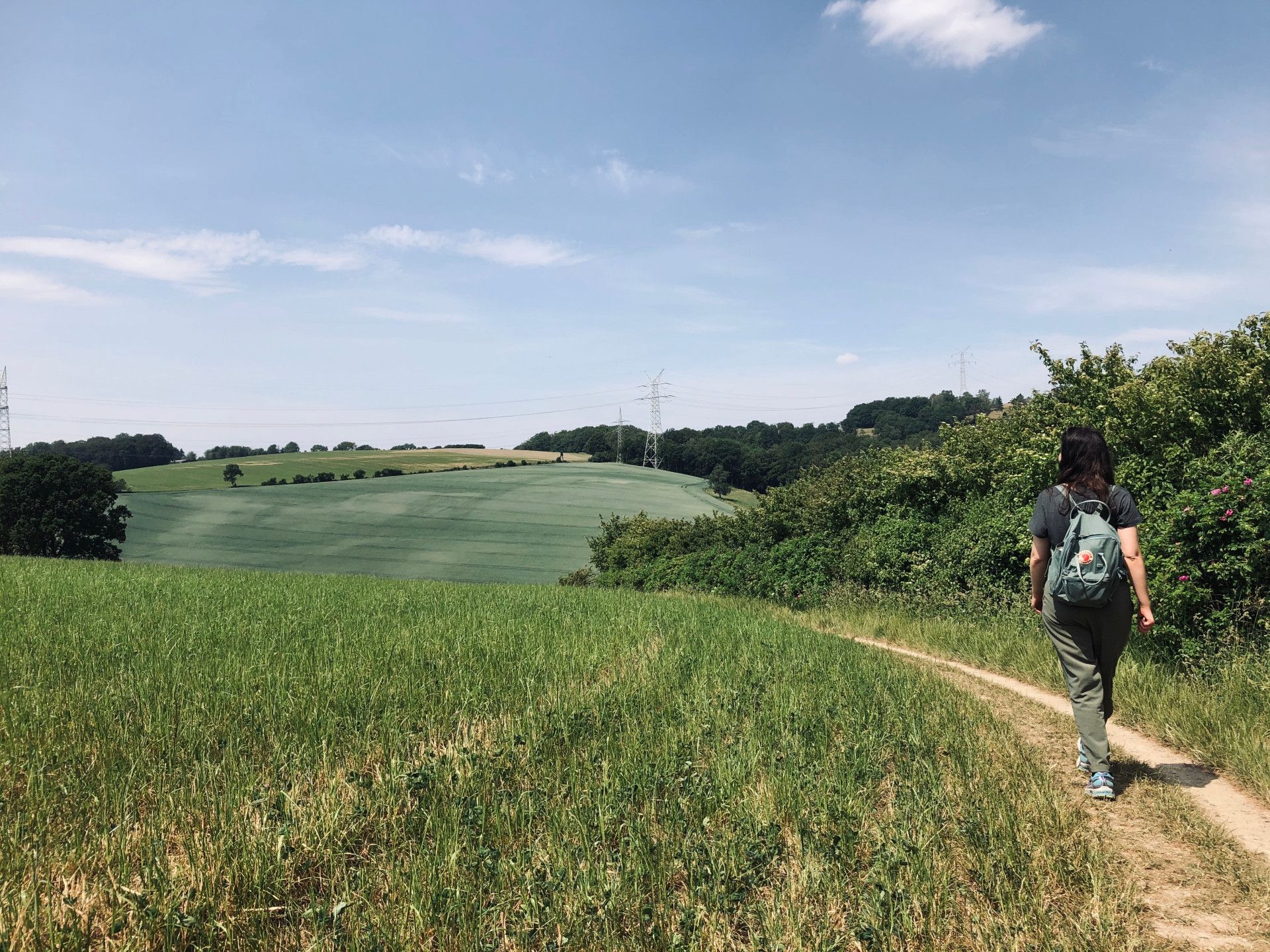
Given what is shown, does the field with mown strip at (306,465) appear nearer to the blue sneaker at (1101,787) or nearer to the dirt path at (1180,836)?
the dirt path at (1180,836)

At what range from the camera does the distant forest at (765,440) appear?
9275cm

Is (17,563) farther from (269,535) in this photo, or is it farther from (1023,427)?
(269,535)

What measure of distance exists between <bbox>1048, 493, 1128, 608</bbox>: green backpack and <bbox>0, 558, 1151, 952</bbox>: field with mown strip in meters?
1.39

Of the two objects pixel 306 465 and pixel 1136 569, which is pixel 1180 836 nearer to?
pixel 1136 569

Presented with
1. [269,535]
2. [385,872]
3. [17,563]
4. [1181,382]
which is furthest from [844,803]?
[269,535]

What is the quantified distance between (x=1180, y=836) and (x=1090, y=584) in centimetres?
169

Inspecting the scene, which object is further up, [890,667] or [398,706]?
[398,706]

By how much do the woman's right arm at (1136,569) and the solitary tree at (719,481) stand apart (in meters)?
82.3

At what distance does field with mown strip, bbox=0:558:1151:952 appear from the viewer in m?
3.49

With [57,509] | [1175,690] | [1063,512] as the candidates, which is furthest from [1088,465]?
[57,509]

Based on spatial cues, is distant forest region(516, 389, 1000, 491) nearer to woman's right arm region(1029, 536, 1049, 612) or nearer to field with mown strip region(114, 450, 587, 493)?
field with mown strip region(114, 450, 587, 493)

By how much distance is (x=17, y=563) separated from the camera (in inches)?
920

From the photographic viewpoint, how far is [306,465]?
332 ft

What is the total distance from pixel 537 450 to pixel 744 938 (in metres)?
116
